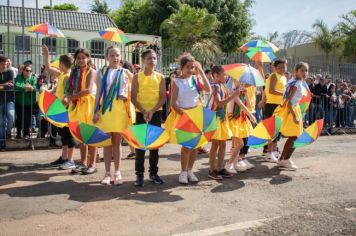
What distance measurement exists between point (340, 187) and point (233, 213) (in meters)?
2.30

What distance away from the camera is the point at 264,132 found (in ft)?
23.3

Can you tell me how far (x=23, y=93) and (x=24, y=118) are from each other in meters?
0.58

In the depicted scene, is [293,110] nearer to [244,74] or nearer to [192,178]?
[244,74]

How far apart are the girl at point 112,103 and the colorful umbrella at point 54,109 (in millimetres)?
1054

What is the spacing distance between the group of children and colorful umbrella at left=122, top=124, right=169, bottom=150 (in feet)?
0.74

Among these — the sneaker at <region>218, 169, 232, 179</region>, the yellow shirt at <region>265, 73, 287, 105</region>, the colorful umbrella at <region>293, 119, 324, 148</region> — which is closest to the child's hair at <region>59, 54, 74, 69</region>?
the sneaker at <region>218, 169, 232, 179</region>

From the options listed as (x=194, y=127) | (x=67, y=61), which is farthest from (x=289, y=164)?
(x=67, y=61)

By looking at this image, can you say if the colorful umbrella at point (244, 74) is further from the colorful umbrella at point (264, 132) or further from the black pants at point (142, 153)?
the black pants at point (142, 153)

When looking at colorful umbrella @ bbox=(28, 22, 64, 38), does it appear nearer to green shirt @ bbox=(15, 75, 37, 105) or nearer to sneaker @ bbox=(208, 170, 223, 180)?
green shirt @ bbox=(15, 75, 37, 105)

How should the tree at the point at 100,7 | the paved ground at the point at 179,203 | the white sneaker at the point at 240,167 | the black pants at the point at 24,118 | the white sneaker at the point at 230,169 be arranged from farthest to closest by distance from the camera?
the tree at the point at 100,7, the black pants at the point at 24,118, the white sneaker at the point at 240,167, the white sneaker at the point at 230,169, the paved ground at the point at 179,203

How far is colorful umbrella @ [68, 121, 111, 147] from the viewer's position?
6090 millimetres

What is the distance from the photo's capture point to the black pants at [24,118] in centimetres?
1015

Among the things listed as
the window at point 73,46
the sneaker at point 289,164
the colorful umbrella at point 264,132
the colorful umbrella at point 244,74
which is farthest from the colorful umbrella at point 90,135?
the window at point 73,46

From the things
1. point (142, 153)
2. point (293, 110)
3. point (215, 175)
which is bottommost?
point (215, 175)
